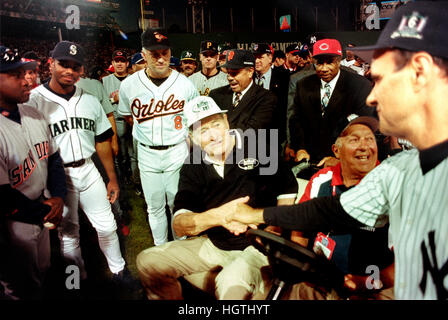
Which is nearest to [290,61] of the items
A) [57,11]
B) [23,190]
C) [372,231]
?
[372,231]

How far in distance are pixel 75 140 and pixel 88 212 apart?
0.76m

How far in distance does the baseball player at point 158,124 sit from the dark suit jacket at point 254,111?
24.4 inches

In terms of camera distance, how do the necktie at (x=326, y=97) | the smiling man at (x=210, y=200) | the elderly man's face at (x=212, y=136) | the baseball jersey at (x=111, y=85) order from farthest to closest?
the baseball jersey at (x=111, y=85) < the necktie at (x=326, y=97) < the elderly man's face at (x=212, y=136) < the smiling man at (x=210, y=200)

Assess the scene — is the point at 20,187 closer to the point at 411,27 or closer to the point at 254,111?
the point at 254,111

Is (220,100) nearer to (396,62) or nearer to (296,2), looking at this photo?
(396,62)

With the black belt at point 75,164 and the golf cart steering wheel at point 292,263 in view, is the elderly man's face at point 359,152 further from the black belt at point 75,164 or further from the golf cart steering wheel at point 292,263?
the black belt at point 75,164

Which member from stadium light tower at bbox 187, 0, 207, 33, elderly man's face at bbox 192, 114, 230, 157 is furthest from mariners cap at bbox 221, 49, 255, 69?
stadium light tower at bbox 187, 0, 207, 33

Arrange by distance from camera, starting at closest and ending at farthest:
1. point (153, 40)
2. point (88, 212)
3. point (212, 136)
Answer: point (212, 136) → point (88, 212) → point (153, 40)

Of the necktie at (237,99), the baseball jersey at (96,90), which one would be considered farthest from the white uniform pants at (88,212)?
the necktie at (237,99)

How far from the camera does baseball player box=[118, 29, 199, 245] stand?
3.40 metres

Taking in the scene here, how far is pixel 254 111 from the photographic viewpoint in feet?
11.0

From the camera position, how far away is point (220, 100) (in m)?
3.69

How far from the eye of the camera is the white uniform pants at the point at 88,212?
2963 millimetres

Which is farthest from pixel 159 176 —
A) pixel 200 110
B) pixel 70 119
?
pixel 200 110
